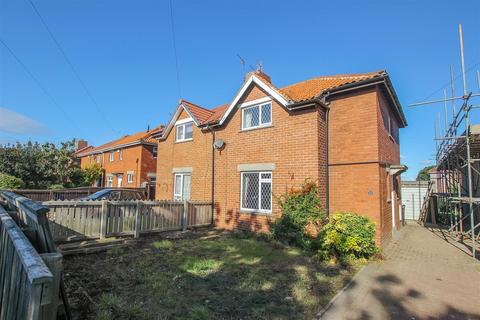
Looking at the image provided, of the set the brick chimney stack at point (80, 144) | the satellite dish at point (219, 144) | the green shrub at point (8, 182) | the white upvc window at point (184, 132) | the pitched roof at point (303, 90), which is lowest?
the green shrub at point (8, 182)

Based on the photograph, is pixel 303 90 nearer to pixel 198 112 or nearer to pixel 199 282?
pixel 198 112

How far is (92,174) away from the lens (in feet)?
103

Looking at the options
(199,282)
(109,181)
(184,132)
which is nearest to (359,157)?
(199,282)

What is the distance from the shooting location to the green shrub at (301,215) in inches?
367

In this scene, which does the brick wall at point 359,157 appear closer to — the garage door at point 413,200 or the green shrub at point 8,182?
the garage door at point 413,200

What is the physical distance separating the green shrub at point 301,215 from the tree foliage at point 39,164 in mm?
25665

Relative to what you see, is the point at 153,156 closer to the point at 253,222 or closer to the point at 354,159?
the point at 253,222

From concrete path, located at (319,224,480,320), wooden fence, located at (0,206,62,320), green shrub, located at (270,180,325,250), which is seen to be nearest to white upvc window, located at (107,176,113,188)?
green shrub, located at (270,180,325,250)

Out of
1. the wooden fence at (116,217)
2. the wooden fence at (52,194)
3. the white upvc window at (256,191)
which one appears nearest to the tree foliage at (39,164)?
the wooden fence at (52,194)

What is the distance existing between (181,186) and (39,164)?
19.2 meters

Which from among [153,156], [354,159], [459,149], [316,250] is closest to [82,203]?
[316,250]

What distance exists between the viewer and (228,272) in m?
6.56

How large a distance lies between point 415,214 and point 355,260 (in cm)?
1568

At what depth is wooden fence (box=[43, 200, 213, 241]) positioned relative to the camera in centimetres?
838
